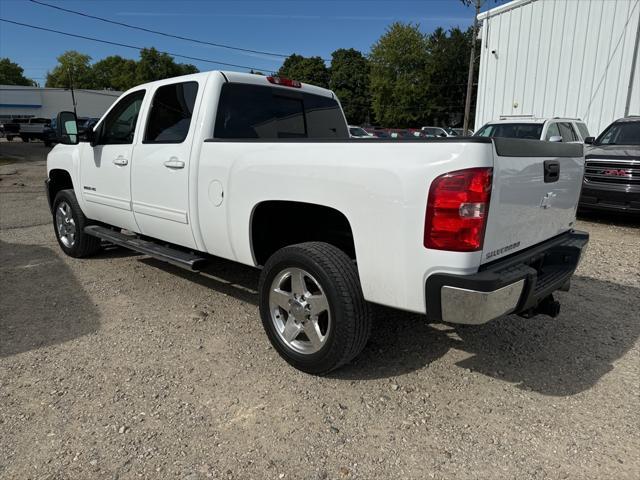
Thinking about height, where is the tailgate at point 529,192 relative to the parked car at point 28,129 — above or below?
below

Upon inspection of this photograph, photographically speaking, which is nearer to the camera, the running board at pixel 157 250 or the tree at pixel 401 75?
the running board at pixel 157 250

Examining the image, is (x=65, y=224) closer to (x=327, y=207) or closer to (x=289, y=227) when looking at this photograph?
(x=289, y=227)

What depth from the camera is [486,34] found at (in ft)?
62.6

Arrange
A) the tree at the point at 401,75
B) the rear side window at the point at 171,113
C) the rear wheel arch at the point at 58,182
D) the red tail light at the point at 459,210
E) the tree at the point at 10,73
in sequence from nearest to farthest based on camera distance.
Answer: the red tail light at the point at 459,210
the rear side window at the point at 171,113
the rear wheel arch at the point at 58,182
the tree at the point at 401,75
the tree at the point at 10,73

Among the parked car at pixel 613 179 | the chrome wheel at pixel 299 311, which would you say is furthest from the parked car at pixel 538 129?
the chrome wheel at pixel 299 311

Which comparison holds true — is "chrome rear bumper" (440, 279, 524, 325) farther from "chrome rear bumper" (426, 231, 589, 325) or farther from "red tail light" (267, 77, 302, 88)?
"red tail light" (267, 77, 302, 88)

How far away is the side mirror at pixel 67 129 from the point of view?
16.8 feet

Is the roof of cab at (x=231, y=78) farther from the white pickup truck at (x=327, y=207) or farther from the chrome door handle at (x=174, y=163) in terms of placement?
the chrome door handle at (x=174, y=163)

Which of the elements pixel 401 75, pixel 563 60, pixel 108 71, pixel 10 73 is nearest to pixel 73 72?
pixel 108 71

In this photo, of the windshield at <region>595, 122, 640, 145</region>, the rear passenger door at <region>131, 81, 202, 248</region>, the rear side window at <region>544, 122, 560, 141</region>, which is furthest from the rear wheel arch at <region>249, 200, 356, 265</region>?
the rear side window at <region>544, 122, 560, 141</region>

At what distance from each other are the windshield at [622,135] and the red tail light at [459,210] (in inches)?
333

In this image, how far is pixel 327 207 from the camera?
301cm

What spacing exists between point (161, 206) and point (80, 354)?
134 centimetres

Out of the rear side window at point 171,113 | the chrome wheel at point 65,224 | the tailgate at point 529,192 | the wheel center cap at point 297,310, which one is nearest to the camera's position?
the tailgate at point 529,192
